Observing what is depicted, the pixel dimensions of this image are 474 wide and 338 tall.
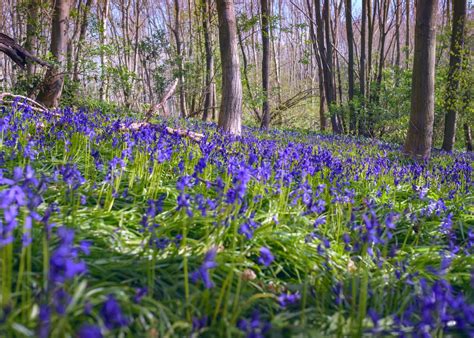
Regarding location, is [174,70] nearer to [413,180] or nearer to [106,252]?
[413,180]

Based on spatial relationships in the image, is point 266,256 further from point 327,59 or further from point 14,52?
point 327,59

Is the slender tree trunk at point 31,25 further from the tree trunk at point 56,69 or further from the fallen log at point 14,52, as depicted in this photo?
the fallen log at point 14,52

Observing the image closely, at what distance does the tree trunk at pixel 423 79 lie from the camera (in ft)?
23.0

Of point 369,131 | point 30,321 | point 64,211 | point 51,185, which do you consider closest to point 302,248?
point 64,211

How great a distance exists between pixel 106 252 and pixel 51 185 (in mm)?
1178

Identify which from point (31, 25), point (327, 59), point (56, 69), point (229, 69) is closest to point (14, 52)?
point (56, 69)

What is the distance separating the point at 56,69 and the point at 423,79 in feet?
24.4

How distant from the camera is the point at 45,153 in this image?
3887 millimetres

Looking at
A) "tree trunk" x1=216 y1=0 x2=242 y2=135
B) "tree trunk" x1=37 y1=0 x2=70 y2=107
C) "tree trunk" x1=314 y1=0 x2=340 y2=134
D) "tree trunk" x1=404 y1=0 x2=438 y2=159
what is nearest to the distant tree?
"tree trunk" x1=314 y1=0 x2=340 y2=134

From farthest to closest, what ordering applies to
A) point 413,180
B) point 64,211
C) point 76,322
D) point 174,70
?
point 174,70 → point 413,180 → point 64,211 → point 76,322

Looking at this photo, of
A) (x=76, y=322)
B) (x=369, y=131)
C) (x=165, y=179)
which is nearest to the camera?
(x=76, y=322)

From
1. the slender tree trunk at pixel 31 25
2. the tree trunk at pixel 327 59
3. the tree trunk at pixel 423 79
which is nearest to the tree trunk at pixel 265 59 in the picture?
the tree trunk at pixel 327 59

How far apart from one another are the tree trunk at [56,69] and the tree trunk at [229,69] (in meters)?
3.73

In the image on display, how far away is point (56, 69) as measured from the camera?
9461mm
